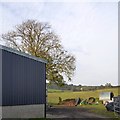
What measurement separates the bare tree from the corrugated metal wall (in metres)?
20.2

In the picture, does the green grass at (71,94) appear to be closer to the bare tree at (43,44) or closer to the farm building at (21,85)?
the bare tree at (43,44)

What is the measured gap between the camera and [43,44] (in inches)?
1790

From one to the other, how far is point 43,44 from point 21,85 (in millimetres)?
25340

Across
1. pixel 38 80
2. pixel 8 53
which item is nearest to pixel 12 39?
pixel 38 80

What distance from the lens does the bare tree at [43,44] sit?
45219 millimetres

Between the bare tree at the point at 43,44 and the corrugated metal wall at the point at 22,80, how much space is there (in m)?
20.2

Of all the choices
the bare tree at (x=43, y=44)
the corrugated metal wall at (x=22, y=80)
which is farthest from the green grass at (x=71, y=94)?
the corrugated metal wall at (x=22, y=80)

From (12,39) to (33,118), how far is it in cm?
2508

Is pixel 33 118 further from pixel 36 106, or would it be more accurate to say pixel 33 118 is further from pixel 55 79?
pixel 55 79

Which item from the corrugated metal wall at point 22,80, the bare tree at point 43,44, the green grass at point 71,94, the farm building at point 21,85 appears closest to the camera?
the farm building at point 21,85

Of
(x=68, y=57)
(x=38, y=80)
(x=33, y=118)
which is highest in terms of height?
(x=68, y=57)

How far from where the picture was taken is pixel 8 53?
18.6 metres

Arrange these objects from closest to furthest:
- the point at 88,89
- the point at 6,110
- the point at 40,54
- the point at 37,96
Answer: the point at 6,110, the point at 37,96, the point at 40,54, the point at 88,89

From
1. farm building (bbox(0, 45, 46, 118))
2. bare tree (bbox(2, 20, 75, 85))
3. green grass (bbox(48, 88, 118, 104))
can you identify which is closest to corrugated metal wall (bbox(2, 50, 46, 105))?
farm building (bbox(0, 45, 46, 118))
